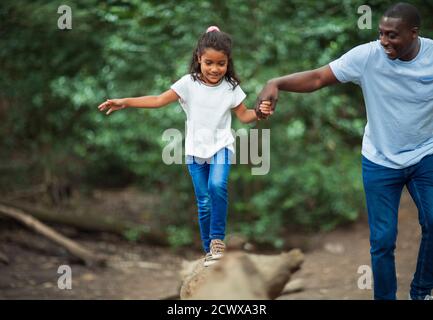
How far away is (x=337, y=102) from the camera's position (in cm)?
870

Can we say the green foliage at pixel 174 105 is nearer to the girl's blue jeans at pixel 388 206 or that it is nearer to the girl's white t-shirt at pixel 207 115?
the girl's white t-shirt at pixel 207 115

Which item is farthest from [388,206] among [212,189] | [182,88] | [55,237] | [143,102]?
[55,237]

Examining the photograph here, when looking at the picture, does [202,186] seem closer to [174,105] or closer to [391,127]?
[391,127]

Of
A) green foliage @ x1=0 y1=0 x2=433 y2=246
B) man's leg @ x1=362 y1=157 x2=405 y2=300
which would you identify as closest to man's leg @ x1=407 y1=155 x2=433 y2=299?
man's leg @ x1=362 y1=157 x2=405 y2=300

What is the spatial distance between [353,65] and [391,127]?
44 centimetres

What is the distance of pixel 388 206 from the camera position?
3.85m

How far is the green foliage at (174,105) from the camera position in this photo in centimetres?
809

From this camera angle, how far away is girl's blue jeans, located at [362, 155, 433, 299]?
3824 mm

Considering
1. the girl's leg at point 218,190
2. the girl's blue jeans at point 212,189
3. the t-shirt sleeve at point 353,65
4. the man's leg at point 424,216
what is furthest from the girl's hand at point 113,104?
the man's leg at point 424,216

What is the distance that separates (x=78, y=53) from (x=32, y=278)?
3.47m

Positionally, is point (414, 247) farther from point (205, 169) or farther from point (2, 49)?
point (2, 49)

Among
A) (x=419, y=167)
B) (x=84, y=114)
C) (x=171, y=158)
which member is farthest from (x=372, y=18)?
(x=84, y=114)

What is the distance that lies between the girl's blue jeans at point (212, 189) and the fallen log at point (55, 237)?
4.74 m

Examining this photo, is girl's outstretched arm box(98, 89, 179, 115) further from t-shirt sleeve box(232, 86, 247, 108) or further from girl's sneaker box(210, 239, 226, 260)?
girl's sneaker box(210, 239, 226, 260)
